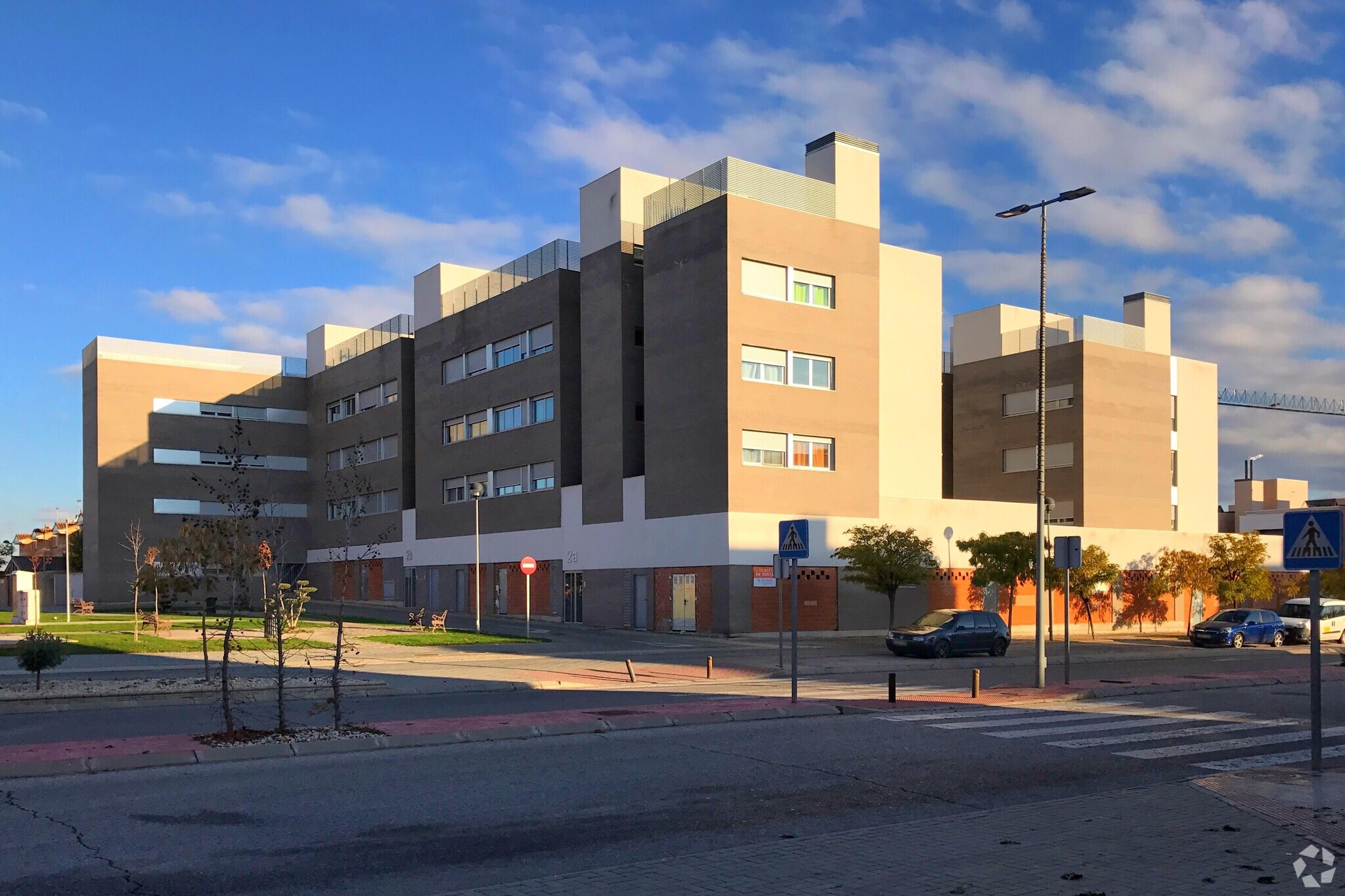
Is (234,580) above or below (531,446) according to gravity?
below

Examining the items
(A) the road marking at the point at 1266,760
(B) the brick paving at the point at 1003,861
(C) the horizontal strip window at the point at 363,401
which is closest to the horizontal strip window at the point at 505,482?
(C) the horizontal strip window at the point at 363,401

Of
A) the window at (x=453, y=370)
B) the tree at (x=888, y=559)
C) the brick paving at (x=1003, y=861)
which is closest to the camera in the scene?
the brick paving at (x=1003, y=861)

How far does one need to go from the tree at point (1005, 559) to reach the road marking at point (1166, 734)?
84.6 feet

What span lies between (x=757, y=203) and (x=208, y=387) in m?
44.4

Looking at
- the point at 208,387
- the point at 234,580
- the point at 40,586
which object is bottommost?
the point at 40,586

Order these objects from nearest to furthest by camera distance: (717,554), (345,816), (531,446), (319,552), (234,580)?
(345,816), (234,580), (717,554), (531,446), (319,552)

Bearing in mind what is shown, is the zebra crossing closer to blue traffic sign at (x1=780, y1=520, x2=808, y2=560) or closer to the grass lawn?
blue traffic sign at (x1=780, y1=520, x2=808, y2=560)

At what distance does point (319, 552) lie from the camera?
74.7 metres

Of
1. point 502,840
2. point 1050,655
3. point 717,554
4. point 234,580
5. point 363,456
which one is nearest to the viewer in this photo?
point 502,840

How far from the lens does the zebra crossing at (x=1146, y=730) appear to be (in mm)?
13758

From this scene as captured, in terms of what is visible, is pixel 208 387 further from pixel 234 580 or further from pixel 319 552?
pixel 234 580

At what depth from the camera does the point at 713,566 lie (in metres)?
41.7

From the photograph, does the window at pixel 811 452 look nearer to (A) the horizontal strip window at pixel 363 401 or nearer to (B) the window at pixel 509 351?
(B) the window at pixel 509 351

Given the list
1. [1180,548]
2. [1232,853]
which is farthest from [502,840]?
[1180,548]
